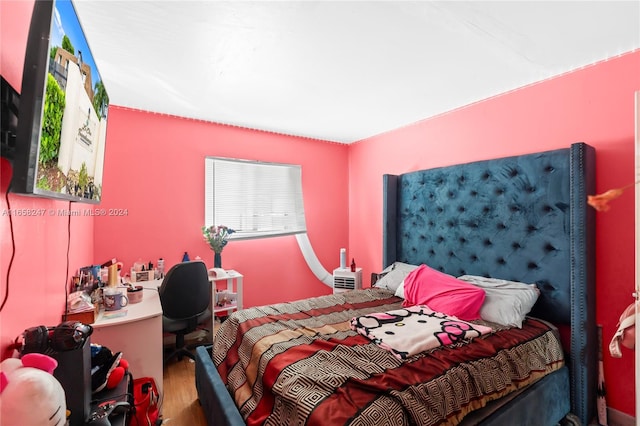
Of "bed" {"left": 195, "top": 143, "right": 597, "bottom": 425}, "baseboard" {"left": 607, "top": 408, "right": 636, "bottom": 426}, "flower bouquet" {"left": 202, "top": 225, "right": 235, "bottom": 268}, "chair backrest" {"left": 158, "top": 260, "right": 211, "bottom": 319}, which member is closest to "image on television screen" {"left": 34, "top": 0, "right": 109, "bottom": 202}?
"chair backrest" {"left": 158, "top": 260, "right": 211, "bottom": 319}

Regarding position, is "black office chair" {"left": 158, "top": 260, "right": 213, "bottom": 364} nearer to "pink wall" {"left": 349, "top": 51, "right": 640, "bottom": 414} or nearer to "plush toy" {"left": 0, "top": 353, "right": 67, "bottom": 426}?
"plush toy" {"left": 0, "top": 353, "right": 67, "bottom": 426}

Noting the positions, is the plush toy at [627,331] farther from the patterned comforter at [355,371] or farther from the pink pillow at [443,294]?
the pink pillow at [443,294]

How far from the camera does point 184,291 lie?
2277mm

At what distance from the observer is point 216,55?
176 cm

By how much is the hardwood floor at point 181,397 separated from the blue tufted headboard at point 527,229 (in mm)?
2189

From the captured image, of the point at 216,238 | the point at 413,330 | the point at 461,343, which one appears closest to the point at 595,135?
the point at 461,343

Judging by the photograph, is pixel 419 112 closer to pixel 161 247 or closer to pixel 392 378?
pixel 392 378

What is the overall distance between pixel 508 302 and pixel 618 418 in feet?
2.88

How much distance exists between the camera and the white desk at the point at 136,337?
5.35 feet

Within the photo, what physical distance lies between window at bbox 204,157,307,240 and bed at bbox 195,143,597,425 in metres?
1.35

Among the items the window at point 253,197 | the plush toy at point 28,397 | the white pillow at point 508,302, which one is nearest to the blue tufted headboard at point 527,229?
the white pillow at point 508,302

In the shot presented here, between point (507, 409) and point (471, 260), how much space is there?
1.21 metres

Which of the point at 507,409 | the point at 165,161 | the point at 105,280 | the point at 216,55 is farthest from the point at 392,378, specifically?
the point at 165,161

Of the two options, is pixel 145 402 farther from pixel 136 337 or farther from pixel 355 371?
pixel 355 371
